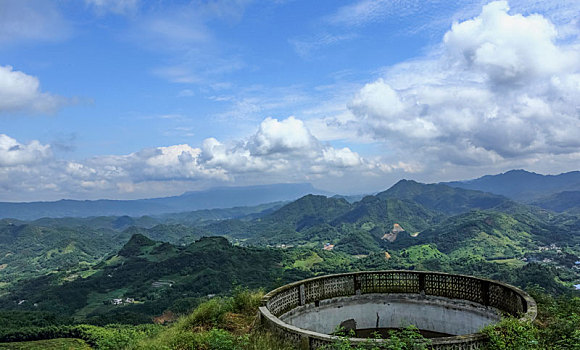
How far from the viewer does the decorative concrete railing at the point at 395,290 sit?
965cm

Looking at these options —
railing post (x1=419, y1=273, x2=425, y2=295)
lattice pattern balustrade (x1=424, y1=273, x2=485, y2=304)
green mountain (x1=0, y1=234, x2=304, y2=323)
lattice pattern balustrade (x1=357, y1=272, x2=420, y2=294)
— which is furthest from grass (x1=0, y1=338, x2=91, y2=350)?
lattice pattern balustrade (x1=424, y1=273, x2=485, y2=304)

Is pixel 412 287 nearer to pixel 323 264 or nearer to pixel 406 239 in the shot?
pixel 323 264

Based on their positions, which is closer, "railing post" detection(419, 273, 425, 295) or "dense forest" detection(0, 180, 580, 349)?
"railing post" detection(419, 273, 425, 295)

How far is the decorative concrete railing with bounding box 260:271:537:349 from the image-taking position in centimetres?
965

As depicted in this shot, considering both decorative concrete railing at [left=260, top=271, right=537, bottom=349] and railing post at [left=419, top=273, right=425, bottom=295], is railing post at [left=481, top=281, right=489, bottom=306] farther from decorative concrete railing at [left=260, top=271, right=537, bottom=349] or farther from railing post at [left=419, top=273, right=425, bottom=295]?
railing post at [left=419, top=273, right=425, bottom=295]

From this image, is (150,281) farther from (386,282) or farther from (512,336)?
(512,336)

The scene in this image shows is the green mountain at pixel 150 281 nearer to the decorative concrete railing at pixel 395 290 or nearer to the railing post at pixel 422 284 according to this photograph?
the decorative concrete railing at pixel 395 290

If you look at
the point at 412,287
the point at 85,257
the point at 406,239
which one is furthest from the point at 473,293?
the point at 85,257

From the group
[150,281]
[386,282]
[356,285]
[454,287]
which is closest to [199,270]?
[150,281]

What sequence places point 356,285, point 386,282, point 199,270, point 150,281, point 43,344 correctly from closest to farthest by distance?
point 356,285
point 386,282
point 43,344
point 150,281
point 199,270

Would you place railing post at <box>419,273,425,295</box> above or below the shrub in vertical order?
below

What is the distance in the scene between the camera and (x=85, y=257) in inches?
7657

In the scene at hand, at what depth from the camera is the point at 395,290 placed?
1302cm

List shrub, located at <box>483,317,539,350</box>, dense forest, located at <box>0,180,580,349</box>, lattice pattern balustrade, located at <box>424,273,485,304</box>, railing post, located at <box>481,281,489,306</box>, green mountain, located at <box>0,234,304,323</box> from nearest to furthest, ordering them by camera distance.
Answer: shrub, located at <box>483,317,539,350</box> → railing post, located at <box>481,281,489,306</box> → lattice pattern balustrade, located at <box>424,273,485,304</box> → dense forest, located at <box>0,180,580,349</box> → green mountain, located at <box>0,234,304,323</box>
